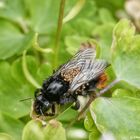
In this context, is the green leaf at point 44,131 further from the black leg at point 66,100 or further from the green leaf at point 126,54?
the green leaf at point 126,54

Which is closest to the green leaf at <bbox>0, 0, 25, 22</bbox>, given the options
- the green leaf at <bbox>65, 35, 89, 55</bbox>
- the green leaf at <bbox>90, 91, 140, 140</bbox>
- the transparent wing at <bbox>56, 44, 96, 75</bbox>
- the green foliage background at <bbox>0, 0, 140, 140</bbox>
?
the green foliage background at <bbox>0, 0, 140, 140</bbox>

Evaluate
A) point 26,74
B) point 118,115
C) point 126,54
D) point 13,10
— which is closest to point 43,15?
point 13,10

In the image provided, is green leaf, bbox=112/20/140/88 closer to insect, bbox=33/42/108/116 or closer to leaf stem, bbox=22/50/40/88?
insect, bbox=33/42/108/116

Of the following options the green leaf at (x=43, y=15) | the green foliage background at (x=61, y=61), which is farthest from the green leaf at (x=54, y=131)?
the green leaf at (x=43, y=15)

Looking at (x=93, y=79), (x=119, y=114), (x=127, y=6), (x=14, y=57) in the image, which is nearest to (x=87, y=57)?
(x=93, y=79)

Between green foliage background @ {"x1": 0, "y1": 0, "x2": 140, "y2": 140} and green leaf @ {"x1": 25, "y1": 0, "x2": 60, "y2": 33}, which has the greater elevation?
green leaf @ {"x1": 25, "y1": 0, "x2": 60, "y2": 33}

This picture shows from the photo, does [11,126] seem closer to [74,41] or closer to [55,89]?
[55,89]

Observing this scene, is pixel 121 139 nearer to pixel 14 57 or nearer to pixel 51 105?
pixel 51 105
